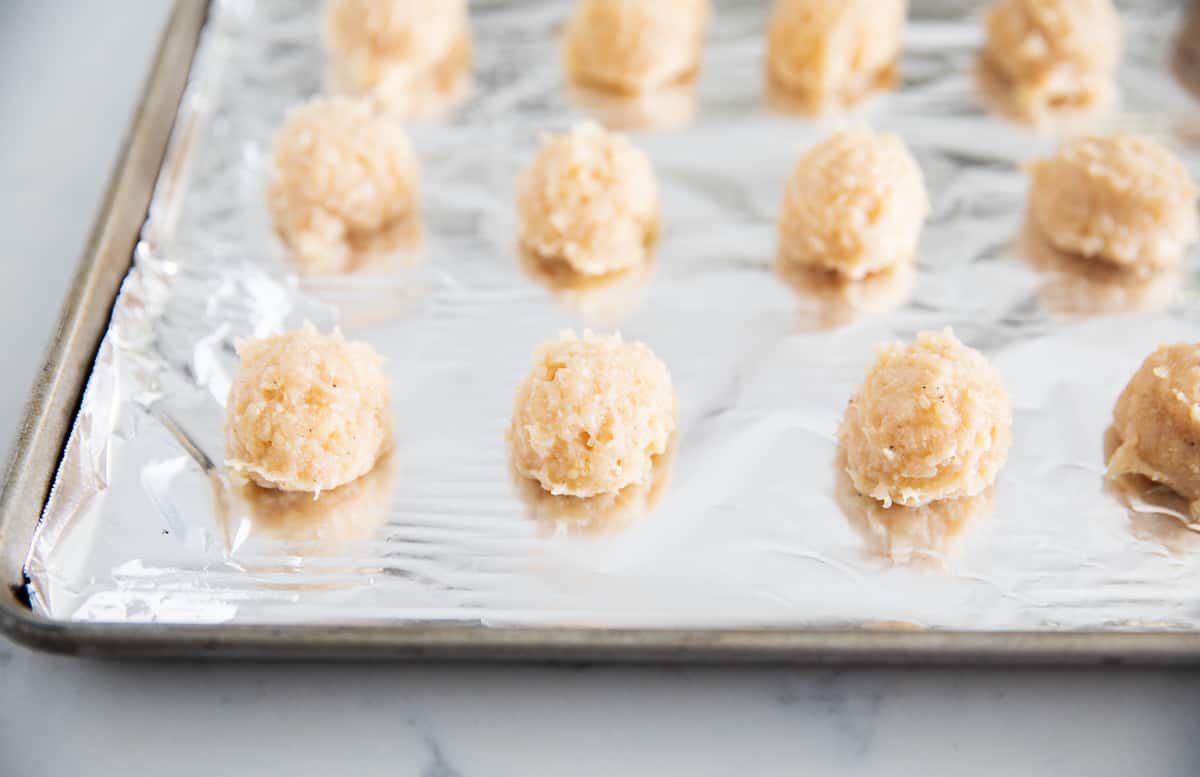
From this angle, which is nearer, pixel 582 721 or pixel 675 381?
pixel 582 721

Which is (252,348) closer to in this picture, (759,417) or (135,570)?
(135,570)

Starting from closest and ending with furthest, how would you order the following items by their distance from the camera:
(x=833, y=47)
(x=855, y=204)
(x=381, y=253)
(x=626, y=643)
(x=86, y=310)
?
(x=626, y=643)
(x=86, y=310)
(x=855, y=204)
(x=381, y=253)
(x=833, y=47)

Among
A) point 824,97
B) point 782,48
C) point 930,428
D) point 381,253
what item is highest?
point 782,48

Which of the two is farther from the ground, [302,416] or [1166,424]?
[1166,424]

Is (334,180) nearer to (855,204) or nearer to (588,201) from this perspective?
(588,201)

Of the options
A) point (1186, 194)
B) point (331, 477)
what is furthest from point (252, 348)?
point (1186, 194)

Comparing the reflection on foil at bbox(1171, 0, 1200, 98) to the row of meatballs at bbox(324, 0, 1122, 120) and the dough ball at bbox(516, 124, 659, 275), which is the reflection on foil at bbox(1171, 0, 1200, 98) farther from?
the dough ball at bbox(516, 124, 659, 275)

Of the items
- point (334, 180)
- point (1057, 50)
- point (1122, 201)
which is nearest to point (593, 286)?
point (334, 180)
